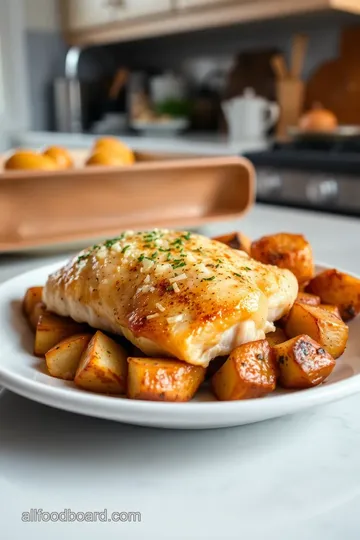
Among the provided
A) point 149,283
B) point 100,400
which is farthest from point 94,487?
point 149,283

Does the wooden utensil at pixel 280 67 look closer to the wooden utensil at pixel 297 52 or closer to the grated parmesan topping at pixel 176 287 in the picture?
the wooden utensil at pixel 297 52

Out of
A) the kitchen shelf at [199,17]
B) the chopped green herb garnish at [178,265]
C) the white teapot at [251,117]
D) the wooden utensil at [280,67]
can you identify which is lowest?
the white teapot at [251,117]

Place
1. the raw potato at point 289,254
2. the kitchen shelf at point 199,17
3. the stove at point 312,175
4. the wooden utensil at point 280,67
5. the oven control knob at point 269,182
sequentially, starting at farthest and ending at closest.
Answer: the wooden utensil at point 280,67 → the kitchen shelf at point 199,17 → the oven control knob at point 269,182 → the stove at point 312,175 → the raw potato at point 289,254

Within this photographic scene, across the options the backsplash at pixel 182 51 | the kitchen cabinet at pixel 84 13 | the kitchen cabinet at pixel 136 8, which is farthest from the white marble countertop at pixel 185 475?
the kitchen cabinet at pixel 84 13

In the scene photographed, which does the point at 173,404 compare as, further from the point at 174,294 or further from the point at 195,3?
the point at 195,3

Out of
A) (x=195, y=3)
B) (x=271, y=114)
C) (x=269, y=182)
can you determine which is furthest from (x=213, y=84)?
(x=269, y=182)
